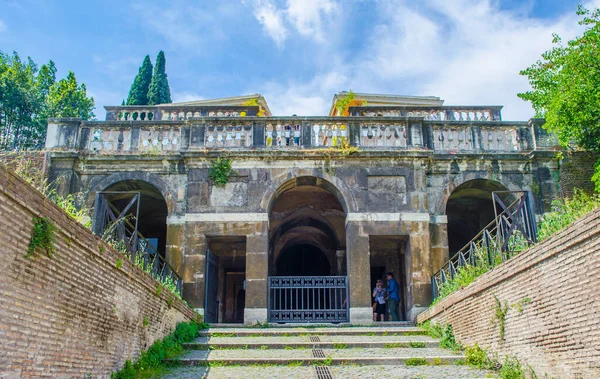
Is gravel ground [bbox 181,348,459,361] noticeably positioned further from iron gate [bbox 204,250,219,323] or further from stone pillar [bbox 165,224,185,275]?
stone pillar [bbox 165,224,185,275]

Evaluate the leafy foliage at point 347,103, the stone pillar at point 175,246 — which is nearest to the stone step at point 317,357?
the stone pillar at point 175,246

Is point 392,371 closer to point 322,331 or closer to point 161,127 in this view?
point 322,331

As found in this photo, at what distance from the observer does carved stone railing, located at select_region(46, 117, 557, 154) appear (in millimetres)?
15992

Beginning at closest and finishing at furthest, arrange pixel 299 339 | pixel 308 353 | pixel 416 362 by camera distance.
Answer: pixel 416 362 → pixel 308 353 → pixel 299 339

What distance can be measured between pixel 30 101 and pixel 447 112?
21.4 meters

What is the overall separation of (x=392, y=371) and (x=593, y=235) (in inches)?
169

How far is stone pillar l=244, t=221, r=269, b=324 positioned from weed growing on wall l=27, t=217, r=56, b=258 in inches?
327

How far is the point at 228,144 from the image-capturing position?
52.5 ft

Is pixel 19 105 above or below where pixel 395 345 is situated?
above

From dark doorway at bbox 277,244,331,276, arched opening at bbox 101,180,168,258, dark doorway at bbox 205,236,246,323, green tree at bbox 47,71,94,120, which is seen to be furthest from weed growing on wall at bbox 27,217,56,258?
green tree at bbox 47,71,94,120

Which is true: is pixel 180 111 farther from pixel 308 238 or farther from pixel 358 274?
pixel 358 274

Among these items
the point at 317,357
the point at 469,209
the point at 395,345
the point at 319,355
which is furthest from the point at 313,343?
the point at 469,209

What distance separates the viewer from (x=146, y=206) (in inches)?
746

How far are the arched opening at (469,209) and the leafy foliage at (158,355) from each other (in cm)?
844
